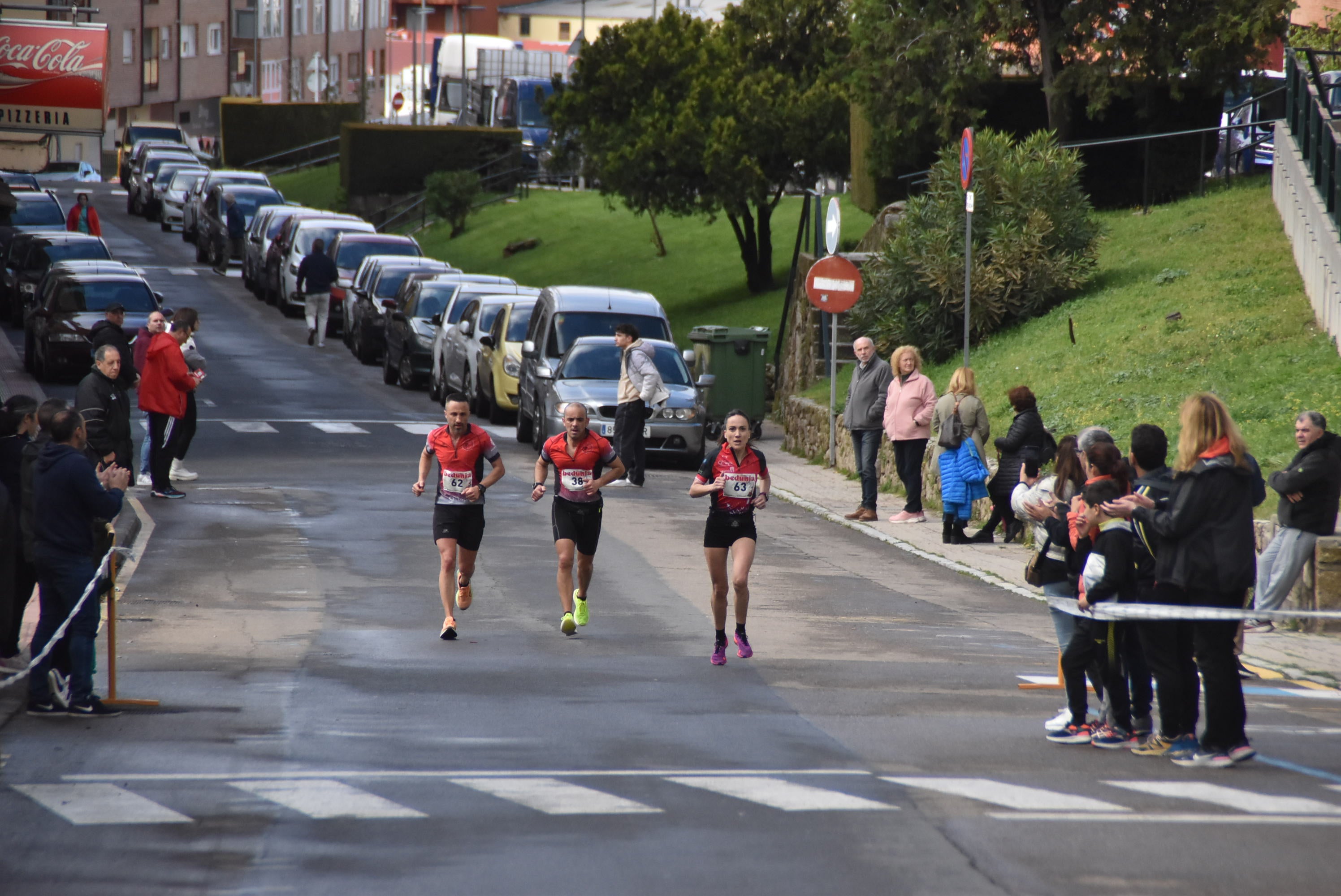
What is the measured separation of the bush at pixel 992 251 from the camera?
22531 mm

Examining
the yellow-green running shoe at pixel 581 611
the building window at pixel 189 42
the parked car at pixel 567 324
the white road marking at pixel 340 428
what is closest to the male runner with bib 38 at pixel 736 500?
Result: the yellow-green running shoe at pixel 581 611

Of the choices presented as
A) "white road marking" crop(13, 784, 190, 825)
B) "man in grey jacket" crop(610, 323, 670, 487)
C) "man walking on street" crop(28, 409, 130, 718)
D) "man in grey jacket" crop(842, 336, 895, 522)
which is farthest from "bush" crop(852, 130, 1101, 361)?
"white road marking" crop(13, 784, 190, 825)

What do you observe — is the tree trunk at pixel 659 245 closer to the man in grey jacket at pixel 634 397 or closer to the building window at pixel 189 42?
the man in grey jacket at pixel 634 397

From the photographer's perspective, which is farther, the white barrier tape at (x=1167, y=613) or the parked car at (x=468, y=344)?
the parked car at (x=468, y=344)

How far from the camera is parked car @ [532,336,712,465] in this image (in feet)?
70.2

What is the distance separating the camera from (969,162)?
18.2 m

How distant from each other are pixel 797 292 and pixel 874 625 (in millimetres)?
14776

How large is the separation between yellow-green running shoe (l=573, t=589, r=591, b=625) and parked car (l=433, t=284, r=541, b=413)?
13.7 m

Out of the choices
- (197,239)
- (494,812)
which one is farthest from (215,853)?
(197,239)

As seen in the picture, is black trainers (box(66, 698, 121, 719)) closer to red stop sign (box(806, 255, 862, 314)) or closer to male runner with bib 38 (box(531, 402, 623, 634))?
male runner with bib 38 (box(531, 402, 623, 634))

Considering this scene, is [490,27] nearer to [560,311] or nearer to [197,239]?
[197,239]

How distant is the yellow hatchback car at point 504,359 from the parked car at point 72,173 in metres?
45.0

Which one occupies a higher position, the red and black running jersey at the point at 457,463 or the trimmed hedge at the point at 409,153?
the trimmed hedge at the point at 409,153

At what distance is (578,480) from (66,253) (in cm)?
2630
